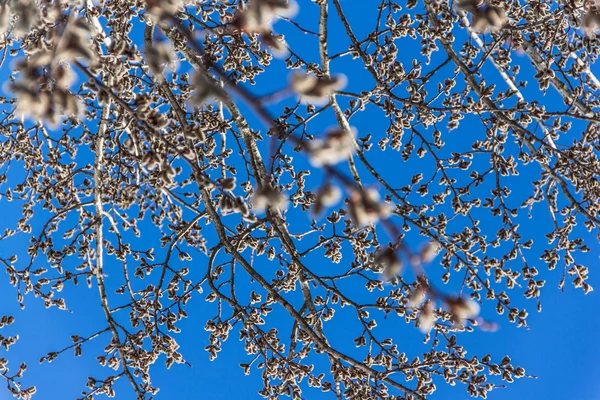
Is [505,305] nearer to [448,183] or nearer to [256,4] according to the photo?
[448,183]

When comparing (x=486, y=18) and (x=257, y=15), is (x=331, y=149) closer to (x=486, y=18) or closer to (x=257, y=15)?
(x=257, y=15)

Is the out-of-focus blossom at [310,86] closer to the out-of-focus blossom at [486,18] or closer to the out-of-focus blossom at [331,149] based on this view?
the out-of-focus blossom at [331,149]

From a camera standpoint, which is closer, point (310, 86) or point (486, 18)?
point (310, 86)

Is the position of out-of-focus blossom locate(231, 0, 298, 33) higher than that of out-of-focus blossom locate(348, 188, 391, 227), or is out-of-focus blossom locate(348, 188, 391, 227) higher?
out-of-focus blossom locate(231, 0, 298, 33)

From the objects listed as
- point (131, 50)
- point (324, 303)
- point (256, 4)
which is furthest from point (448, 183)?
point (256, 4)

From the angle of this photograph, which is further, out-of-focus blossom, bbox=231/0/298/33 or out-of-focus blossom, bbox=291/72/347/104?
out-of-focus blossom, bbox=231/0/298/33

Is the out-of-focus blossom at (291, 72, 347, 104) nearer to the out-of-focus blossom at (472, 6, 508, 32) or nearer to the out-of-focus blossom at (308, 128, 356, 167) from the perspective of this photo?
the out-of-focus blossom at (308, 128, 356, 167)

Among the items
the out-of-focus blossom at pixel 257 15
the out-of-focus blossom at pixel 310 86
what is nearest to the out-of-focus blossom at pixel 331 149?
the out-of-focus blossom at pixel 310 86

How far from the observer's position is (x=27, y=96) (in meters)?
1.16

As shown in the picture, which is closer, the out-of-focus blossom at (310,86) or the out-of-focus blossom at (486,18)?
the out-of-focus blossom at (310,86)

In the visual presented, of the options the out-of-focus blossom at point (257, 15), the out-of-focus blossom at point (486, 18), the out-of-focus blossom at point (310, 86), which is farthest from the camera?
the out-of-focus blossom at point (486, 18)

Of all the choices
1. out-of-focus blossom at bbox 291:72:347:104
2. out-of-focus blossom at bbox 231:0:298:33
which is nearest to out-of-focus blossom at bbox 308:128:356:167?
out-of-focus blossom at bbox 291:72:347:104

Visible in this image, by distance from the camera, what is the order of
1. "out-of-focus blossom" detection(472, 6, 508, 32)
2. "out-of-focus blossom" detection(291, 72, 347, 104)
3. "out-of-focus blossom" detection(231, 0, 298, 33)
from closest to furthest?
"out-of-focus blossom" detection(291, 72, 347, 104) → "out-of-focus blossom" detection(231, 0, 298, 33) → "out-of-focus blossom" detection(472, 6, 508, 32)

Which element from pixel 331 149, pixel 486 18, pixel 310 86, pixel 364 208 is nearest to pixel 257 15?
pixel 310 86
